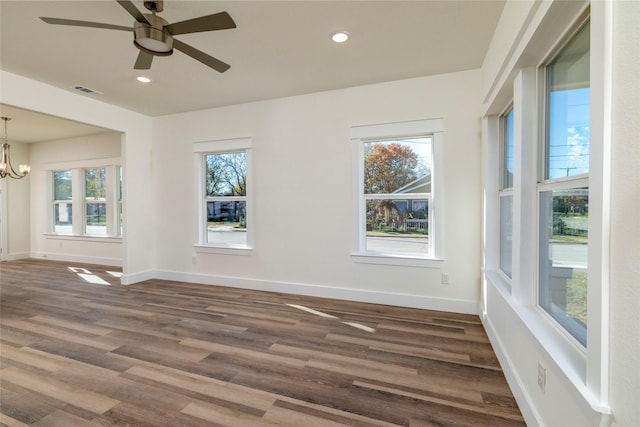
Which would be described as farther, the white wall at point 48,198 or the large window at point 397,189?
the white wall at point 48,198

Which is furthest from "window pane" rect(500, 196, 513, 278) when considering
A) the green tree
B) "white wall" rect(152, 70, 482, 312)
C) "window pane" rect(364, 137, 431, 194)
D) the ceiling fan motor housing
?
the ceiling fan motor housing

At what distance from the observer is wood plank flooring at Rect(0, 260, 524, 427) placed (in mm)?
1819

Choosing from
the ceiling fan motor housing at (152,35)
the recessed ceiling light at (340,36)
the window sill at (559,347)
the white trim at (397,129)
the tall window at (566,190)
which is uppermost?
the recessed ceiling light at (340,36)

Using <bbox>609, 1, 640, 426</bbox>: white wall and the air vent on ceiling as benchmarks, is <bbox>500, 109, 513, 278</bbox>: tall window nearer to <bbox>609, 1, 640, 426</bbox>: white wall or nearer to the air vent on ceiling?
<bbox>609, 1, 640, 426</bbox>: white wall

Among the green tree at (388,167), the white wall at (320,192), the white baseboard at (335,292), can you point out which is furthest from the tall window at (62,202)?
the green tree at (388,167)

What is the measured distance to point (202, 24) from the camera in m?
2.01

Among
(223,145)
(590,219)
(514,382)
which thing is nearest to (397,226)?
(514,382)

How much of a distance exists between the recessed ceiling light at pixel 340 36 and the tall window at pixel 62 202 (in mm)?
7340

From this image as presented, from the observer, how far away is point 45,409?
1877 millimetres

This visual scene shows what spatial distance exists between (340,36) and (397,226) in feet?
7.27

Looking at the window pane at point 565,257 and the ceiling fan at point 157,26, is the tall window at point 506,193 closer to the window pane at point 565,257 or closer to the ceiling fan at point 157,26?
the window pane at point 565,257

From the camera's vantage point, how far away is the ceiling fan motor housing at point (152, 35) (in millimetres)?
2010

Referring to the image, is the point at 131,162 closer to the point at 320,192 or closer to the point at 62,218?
the point at 320,192

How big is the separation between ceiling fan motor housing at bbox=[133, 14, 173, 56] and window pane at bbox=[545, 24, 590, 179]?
249 centimetres
